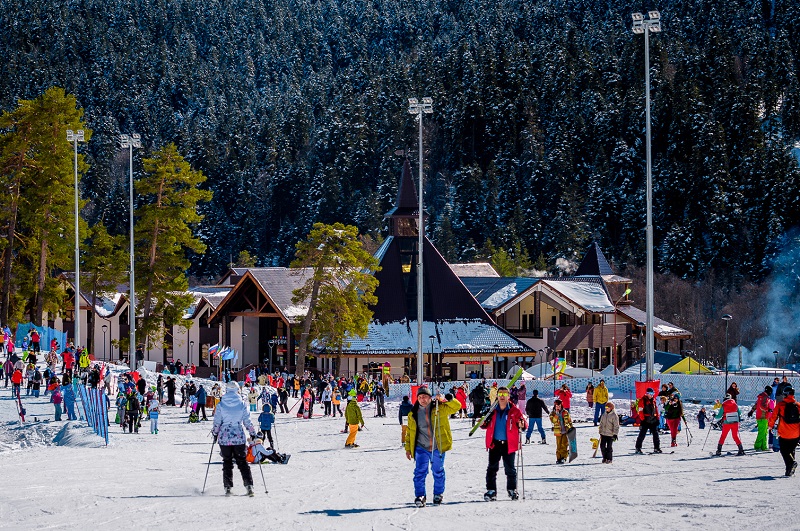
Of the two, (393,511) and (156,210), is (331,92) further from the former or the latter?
(393,511)

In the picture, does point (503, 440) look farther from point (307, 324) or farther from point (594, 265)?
point (594, 265)

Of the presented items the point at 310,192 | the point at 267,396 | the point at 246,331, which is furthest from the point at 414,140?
the point at 267,396

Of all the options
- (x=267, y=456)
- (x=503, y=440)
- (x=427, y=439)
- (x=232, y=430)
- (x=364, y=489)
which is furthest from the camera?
(x=267, y=456)

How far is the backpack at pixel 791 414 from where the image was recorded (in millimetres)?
16219

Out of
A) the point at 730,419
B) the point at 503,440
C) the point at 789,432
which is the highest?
the point at 503,440

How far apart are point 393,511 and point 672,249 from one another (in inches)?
4015

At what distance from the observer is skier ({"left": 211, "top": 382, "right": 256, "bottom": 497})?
13781 millimetres

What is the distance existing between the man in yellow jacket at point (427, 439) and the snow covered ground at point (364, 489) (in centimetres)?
34

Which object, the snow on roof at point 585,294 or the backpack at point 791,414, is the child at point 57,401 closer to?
the backpack at point 791,414

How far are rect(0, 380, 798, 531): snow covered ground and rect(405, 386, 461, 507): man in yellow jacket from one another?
344 millimetres

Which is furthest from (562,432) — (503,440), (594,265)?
(594,265)

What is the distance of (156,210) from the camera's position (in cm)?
5353

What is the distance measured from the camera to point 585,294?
64.3 m

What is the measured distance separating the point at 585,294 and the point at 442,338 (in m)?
11.7
